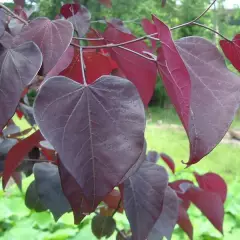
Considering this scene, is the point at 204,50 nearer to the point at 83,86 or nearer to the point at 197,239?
the point at 83,86

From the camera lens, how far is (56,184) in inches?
19.0

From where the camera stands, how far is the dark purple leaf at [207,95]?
9.5 inches

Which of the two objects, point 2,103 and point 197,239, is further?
point 197,239

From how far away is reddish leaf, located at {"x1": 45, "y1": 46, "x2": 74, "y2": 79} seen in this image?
312mm

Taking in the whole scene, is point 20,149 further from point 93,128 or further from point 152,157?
point 152,157

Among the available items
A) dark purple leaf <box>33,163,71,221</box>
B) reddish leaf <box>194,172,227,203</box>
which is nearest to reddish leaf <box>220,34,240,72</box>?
dark purple leaf <box>33,163,71,221</box>

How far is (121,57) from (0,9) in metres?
0.11

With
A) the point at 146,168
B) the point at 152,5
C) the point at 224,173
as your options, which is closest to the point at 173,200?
the point at 146,168

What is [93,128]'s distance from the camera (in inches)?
9.5

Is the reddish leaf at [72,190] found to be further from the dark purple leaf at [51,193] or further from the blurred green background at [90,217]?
the blurred green background at [90,217]

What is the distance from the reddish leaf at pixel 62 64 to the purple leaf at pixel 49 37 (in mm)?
17

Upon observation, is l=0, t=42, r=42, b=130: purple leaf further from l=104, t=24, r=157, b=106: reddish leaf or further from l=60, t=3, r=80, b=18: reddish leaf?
l=60, t=3, r=80, b=18: reddish leaf

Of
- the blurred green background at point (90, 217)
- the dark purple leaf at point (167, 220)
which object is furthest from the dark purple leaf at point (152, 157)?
the dark purple leaf at point (167, 220)

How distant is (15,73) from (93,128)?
7 cm
